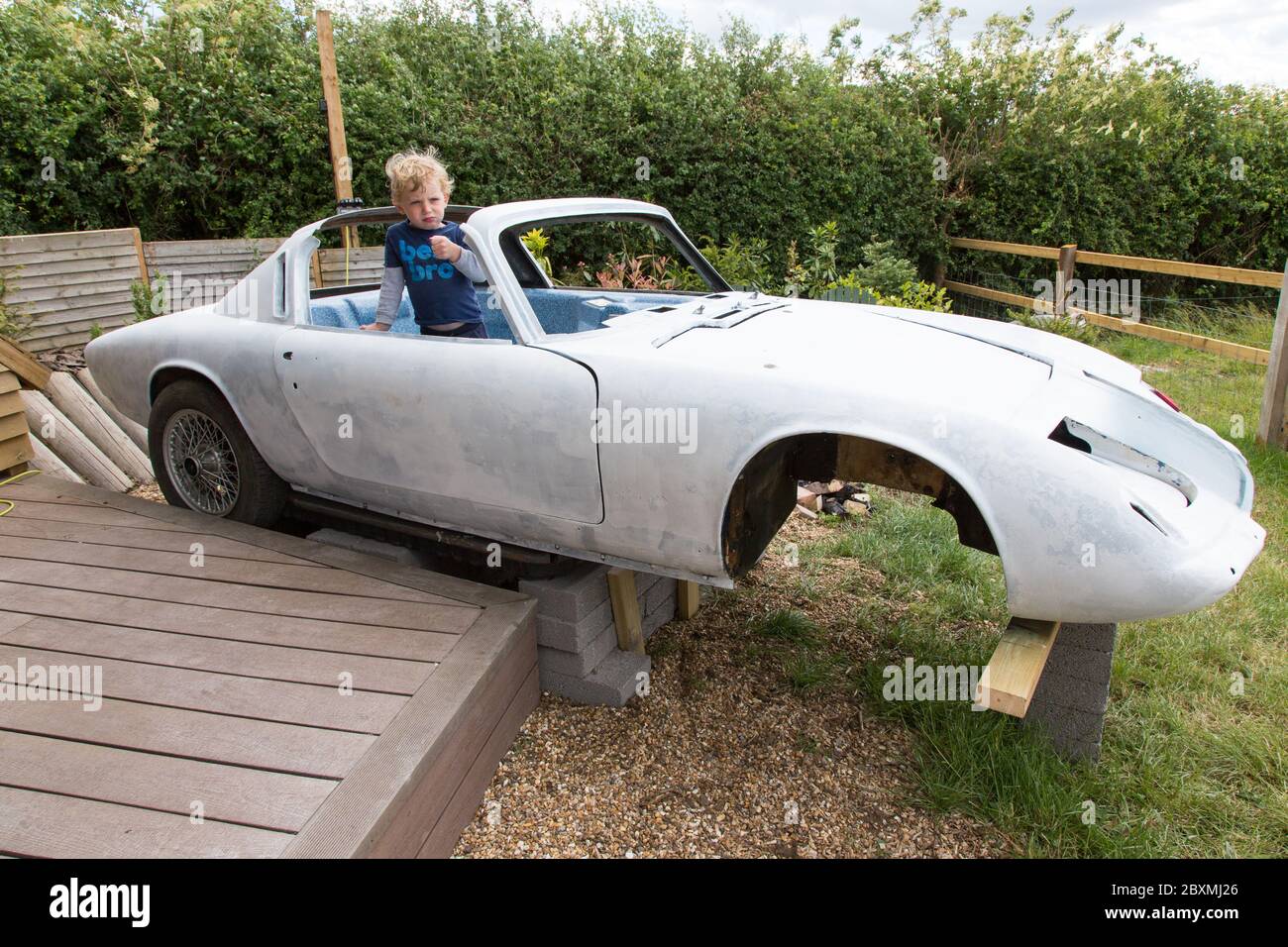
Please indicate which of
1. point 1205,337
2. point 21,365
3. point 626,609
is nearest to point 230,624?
point 626,609

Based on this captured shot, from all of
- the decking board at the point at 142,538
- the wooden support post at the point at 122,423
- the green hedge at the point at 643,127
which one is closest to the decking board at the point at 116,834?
the decking board at the point at 142,538

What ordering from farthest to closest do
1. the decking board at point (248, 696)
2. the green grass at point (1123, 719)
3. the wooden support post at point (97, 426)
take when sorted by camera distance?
the wooden support post at point (97, 426) < the green grass at point (1123, 719) < the decking board at point (248, 696)

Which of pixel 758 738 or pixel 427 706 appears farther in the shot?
pixel 758 738

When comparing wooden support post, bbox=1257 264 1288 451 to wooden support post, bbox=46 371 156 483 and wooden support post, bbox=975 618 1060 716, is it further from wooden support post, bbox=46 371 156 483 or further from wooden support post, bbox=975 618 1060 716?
wooden support post, bbox=46 371 156 483

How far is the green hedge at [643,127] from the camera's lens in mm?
6844

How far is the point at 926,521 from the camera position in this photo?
437 centimetres

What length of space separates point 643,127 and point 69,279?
5.36 m

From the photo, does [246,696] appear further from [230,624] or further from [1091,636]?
[1091,636]

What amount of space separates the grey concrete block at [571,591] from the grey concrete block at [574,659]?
0.14 meters

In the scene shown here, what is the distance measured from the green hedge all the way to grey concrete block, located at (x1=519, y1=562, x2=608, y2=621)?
5853 millimetres

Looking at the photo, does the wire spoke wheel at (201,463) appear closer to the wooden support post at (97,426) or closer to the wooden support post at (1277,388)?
the wooden support post at (97,426)
